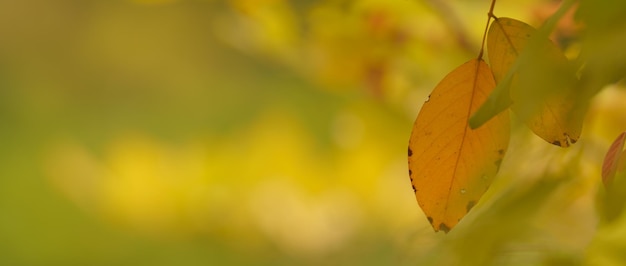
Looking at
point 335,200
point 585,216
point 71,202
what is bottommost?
point 585,216

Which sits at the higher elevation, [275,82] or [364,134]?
[275,82]

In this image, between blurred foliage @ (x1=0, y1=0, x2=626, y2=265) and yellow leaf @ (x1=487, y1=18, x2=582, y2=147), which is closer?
yellow leaf @ (x1=487, y1=18, x2=582, y2=147)

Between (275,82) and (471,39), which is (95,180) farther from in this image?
(471,39)

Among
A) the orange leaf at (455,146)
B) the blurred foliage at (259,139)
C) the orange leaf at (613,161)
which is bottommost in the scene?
the orange leaf at (613,161)

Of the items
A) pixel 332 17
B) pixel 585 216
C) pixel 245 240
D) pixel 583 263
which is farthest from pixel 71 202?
pixel 583 263

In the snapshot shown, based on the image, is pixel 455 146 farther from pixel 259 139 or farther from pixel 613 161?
pixel 259 139

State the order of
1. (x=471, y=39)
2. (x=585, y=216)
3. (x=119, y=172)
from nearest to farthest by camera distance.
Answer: (x=585, y=216) → (x=471, y=39) → (x=119, y=172)
